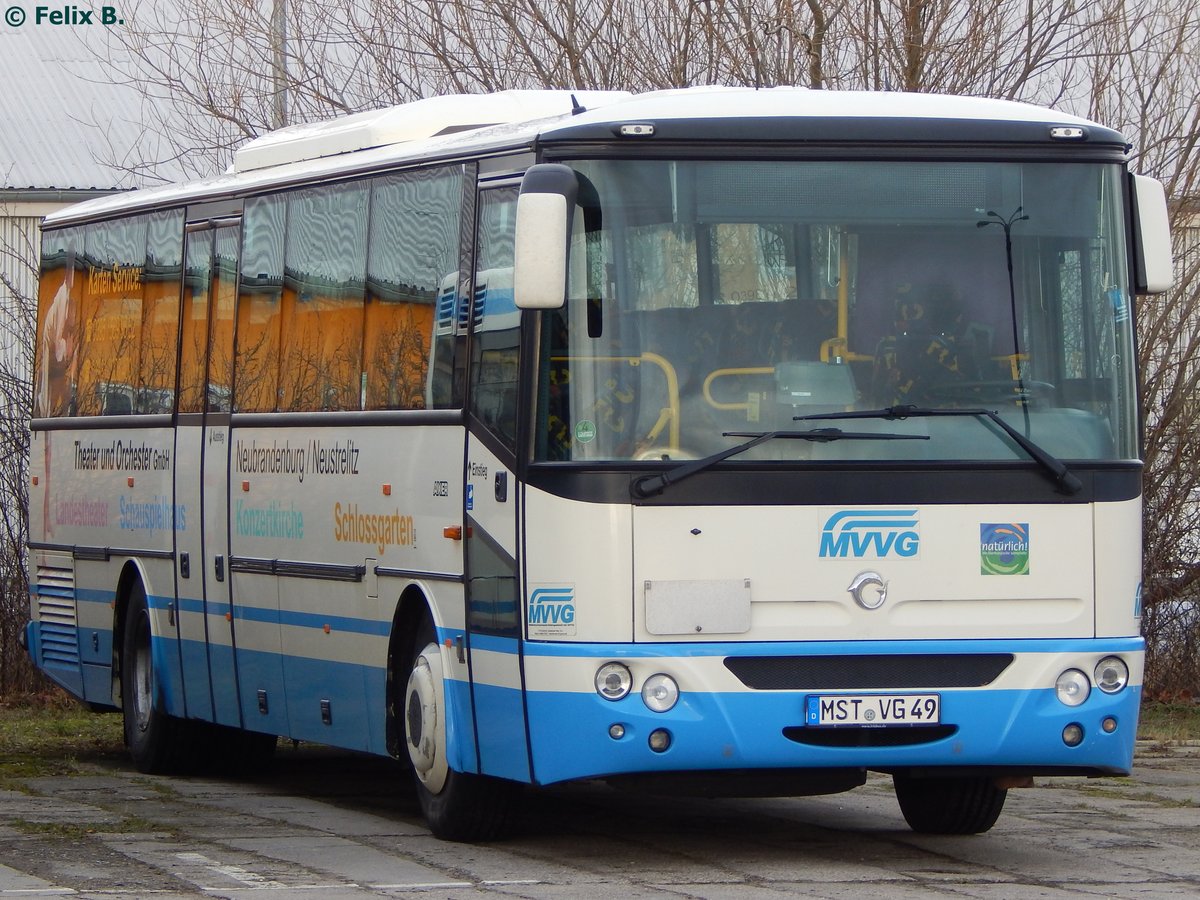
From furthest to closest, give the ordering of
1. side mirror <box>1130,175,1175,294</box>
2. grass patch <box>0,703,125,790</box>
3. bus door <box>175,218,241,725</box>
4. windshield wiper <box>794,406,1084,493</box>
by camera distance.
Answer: grass patch <box>0,703,125,790</box> → bus door <box>175,218,241,725</box> → side mirror <box>1130,175,1175,294</box> → windshield wiper <box>794,406,1084,493</box>

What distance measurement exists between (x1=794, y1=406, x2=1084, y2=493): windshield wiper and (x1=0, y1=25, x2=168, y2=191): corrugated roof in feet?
72.8

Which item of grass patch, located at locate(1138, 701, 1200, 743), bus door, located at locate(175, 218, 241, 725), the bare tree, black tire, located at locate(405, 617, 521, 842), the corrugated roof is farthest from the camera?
the corrugated roof

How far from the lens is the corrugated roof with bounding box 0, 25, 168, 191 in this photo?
31.2 metres

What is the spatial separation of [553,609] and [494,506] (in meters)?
0.62

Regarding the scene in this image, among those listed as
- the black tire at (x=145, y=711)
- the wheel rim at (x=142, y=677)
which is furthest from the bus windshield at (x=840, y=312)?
the wheel rim at (x=142, y=677)

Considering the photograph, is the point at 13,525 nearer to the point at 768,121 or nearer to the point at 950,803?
the point at 950,803

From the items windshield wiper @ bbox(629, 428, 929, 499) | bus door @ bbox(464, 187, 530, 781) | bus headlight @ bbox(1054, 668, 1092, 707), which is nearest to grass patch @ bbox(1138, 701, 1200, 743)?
bus headlight @ bbox(1054, 668, 1092, 707)

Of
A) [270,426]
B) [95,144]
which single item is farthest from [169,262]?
[95,144]

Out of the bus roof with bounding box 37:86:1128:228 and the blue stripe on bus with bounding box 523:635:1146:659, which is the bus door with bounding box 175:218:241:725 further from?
the blue stripe on bus with bounding box 523:635:1146:659

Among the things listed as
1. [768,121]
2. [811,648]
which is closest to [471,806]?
[811,648]

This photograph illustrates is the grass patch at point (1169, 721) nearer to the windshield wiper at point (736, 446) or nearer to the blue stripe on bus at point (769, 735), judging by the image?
the blue stripe on bus at point (769, 735)

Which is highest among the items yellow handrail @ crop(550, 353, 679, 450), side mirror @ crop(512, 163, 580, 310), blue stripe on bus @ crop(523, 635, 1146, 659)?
side mirror @ crop(512, 163, 580, 310)

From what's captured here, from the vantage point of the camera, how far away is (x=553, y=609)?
9.85m

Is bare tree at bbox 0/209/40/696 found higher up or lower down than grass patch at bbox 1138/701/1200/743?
higher up
